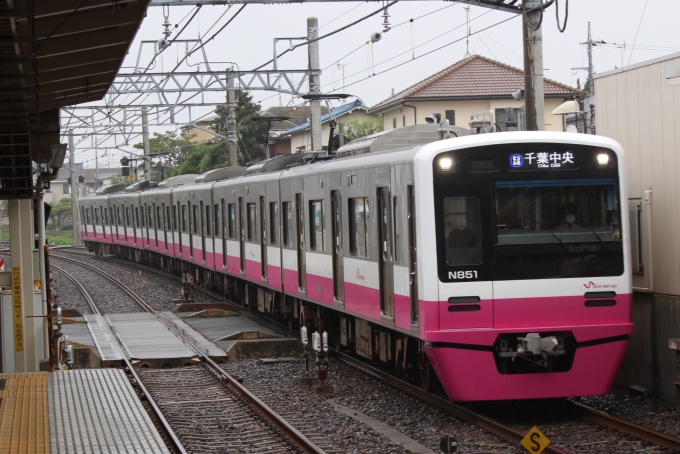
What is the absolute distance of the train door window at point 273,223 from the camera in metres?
15.5

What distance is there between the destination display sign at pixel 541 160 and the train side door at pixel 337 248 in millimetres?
3313

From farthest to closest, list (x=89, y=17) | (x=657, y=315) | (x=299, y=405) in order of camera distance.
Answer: (x=299, y=405) < (x=657, y=315) < (x=89, y=17)

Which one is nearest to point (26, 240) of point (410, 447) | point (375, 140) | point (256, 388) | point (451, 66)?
point (256, 388)

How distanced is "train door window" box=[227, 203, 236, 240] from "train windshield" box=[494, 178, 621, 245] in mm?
10955

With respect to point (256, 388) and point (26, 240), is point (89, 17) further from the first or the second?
point (256, 388)

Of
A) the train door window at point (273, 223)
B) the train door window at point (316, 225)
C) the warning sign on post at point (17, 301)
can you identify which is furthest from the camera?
the train door window at point (273, 223)

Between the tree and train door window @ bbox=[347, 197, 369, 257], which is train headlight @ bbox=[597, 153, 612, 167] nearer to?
train door window @ bbox=[347, 197, 369, 257]

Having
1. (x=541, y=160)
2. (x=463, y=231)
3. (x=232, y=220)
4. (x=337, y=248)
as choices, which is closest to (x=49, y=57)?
(x=463, y=231)

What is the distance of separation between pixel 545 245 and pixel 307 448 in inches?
104

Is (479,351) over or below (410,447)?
over

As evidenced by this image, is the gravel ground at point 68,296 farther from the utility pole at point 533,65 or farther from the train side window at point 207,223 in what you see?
the utility pole at point 533,65

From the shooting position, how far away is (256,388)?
11.1 m

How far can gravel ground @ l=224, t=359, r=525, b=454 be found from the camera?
7957 millimetres

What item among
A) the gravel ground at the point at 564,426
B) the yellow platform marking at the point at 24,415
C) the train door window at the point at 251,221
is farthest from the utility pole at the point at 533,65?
the train door window at the point at 251,221
